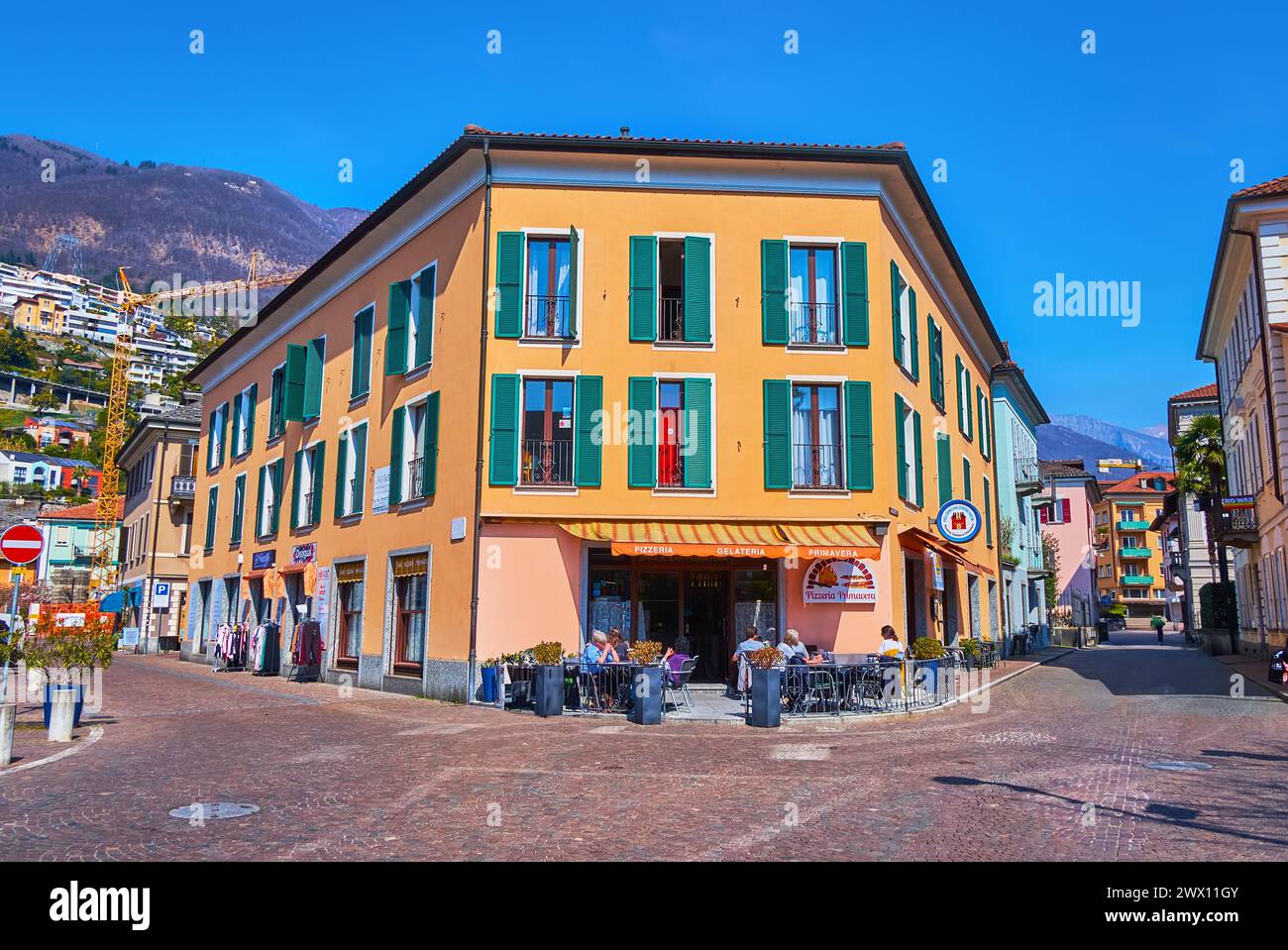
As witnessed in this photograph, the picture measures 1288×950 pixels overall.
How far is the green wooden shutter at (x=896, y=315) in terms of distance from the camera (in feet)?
65.8

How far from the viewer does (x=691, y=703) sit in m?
16.7

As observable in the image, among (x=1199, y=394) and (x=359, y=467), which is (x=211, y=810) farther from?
(x=1199, y=394)

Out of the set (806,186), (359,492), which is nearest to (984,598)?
(806,186)

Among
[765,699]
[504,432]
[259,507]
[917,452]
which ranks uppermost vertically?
[917,452]

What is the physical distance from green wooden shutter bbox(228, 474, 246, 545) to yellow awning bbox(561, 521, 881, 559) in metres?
17.4

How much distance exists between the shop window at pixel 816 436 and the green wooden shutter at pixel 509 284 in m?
5.70

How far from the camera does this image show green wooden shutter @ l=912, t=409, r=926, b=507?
21938 mm

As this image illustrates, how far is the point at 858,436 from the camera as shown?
18.9 meters

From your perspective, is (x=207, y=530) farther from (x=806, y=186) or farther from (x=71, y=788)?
(x=71, y=788)

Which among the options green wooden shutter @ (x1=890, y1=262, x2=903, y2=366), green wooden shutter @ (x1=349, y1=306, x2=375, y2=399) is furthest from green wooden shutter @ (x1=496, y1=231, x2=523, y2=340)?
green wooden shutter @ (x1=890, y1=262, x2=903, y2=366)

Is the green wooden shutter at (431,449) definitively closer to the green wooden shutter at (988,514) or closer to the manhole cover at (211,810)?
the manhole cover at (211,810)

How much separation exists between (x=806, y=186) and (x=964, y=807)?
14.4m

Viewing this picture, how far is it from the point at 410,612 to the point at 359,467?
4722 mm

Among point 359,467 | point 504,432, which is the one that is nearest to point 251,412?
point 359,467
